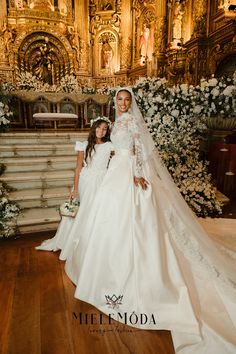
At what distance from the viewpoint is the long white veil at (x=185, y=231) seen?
9.24 feet

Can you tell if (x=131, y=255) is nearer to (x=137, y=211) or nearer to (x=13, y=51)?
(x=137, y=211)

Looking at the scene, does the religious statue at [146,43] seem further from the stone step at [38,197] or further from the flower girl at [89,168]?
the flower girl at [89,168]

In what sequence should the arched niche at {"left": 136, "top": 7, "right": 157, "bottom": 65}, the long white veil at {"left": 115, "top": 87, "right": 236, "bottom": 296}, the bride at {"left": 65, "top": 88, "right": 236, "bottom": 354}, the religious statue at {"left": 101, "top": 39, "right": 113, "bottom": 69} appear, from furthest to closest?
the religious statue at {"left": 101, "top": 39, "right": 113, "bottom": 69} < the arched niche at {"left": 136, "top": 7, "right": 157, "bottom": 65} < the long white veil at {"left": 115, "top": 87, "right": 236, "bottom": 296} < the bride at {"left": 65, "top": 88, "right": 236, "bottom": 354}

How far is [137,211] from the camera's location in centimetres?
271

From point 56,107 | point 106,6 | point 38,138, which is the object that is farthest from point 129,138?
point 106,6

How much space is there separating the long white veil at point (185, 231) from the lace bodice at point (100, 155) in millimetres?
561

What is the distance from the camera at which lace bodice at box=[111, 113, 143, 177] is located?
291 cm

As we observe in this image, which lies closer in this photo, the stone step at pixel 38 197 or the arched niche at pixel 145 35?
the stone step at pixel 38 197

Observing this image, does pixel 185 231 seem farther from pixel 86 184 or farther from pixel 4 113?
pixel 4 113

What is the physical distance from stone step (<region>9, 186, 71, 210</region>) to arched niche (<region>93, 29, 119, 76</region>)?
12.8m

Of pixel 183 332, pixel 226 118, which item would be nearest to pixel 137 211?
pixel 183 332

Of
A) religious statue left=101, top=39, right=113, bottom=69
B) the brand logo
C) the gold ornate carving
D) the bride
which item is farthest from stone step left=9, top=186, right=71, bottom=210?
religious statue left=101, top=39, right=113, bottom=69

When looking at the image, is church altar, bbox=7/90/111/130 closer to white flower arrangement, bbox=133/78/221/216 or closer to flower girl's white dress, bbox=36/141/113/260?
white flower arrangement, bbox=133/78/221/216

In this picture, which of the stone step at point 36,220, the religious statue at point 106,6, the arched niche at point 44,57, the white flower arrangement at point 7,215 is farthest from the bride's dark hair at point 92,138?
the religious statue at point 106,6
